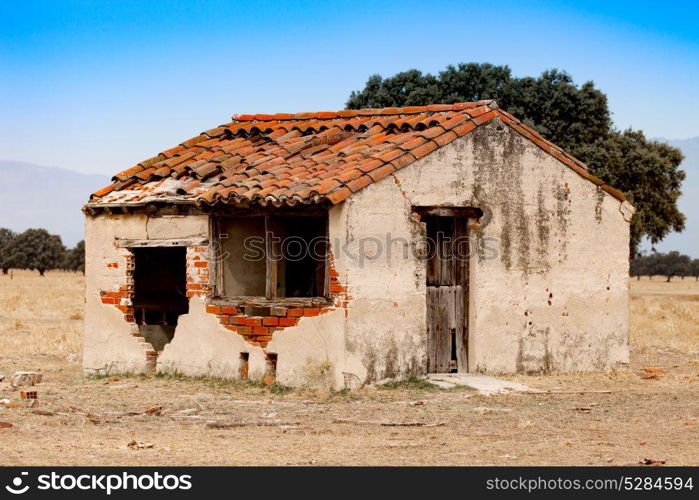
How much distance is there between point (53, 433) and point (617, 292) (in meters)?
8.90

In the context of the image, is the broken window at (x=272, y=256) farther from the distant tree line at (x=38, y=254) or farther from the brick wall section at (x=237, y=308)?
the distant tree line at (x=38, y=254)

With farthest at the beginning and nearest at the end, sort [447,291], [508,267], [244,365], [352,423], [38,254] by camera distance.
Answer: [38,254] < [508,267] < [447,291] < [244,365] < [352,423]

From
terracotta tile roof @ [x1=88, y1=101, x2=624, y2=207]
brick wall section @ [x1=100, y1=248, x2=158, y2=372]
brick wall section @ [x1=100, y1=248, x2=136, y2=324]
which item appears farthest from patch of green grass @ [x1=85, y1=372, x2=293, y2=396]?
terracotta tile roof @ [x1=88, y1=101, x2=624, y2=207]

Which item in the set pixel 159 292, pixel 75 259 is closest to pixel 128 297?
pixel 159 292

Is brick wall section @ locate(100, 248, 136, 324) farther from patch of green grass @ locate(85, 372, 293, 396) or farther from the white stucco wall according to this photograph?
the white stucco wall

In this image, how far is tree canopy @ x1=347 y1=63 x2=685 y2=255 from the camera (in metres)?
33.2

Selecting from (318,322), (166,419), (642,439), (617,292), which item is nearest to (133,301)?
(318,322)

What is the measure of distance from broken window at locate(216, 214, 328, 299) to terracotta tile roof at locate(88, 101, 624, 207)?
2.15ft

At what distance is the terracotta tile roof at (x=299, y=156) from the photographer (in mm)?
13180

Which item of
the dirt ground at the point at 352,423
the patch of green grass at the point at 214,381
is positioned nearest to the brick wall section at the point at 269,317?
the patch of green grass at the point at 214,381

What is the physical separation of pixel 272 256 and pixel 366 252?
149 centimetres

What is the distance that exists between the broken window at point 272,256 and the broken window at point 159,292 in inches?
80.1

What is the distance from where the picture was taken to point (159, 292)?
16.4m

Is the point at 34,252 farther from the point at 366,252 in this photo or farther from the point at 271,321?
the point at 366,252
